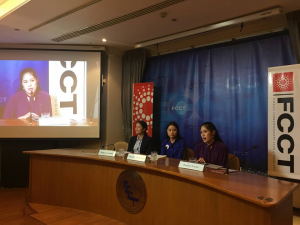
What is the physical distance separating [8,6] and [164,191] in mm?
3124

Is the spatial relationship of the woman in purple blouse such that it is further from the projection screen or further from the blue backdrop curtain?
the blue backdrop curtain

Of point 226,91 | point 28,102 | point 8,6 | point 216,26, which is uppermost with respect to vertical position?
point 8,6

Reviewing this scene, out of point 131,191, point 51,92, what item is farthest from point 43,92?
point 131,191

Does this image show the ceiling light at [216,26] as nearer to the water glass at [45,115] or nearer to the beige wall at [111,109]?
the beige wall at [111,109]

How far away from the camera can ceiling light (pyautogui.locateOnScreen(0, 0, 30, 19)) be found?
2908mm

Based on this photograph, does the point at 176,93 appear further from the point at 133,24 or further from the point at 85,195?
the point at 85,195

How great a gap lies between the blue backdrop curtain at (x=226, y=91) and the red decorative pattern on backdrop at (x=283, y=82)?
16.7 inches

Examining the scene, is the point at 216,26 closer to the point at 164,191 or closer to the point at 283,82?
the point at 283,82

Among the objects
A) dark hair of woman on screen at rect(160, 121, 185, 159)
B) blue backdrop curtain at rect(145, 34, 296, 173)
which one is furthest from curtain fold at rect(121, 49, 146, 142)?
dark hair of woman on screen at rect(160, 121, 185, 159)

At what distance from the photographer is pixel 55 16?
3178 millimetres

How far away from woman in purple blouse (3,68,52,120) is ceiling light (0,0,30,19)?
1313 millimetres

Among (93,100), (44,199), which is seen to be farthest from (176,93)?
(44,199)

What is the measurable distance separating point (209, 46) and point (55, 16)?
230 centimetres

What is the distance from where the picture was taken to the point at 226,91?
3.50 m
